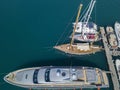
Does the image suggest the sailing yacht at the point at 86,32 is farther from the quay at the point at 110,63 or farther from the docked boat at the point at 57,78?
the docked boat at the point at 57,78

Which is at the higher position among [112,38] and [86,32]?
[86,32]

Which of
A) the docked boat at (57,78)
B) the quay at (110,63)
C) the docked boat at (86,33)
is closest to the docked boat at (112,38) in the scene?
the quay at (110,63)

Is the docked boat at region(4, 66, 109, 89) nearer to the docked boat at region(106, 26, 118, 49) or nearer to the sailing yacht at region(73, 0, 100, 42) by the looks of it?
the sailing yacht at region(73, 0, 100, 42)

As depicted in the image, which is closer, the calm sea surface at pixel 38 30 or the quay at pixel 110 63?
the quay at pixel 110 63

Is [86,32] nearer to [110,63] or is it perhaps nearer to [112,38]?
[112,38]

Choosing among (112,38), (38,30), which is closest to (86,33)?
(112,38)

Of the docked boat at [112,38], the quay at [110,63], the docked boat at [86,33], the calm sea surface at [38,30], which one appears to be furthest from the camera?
the docked boat at [86,33]

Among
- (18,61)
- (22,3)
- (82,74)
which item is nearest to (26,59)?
(18,61)

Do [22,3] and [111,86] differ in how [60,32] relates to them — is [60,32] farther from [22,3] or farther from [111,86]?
[111,86]
